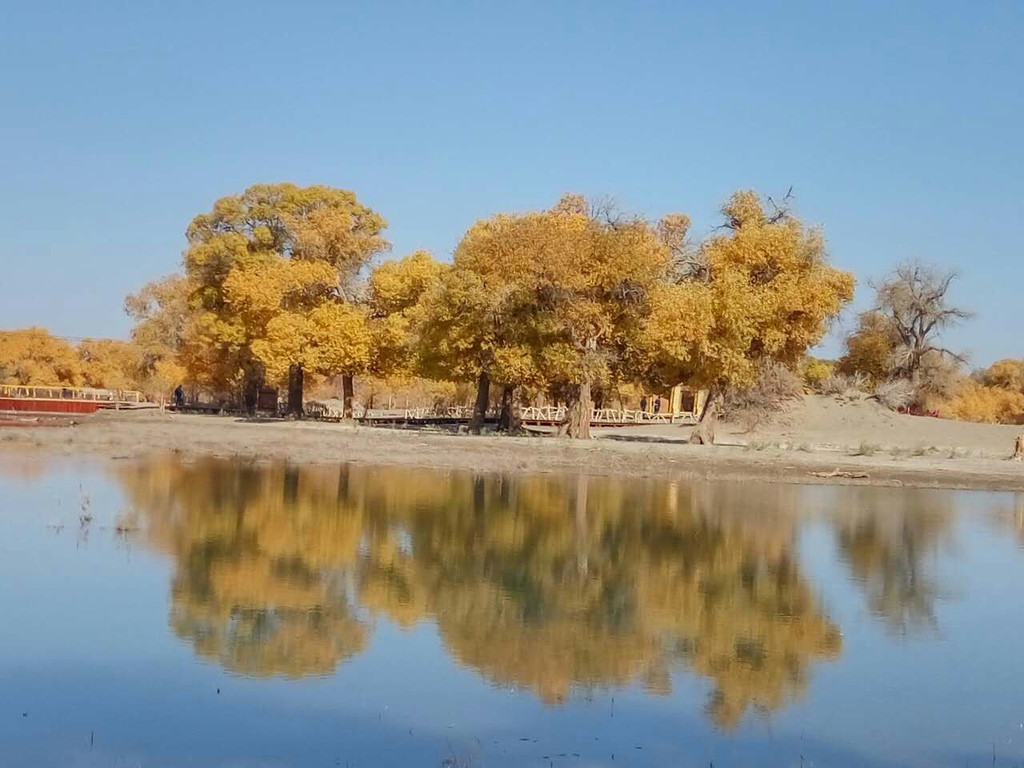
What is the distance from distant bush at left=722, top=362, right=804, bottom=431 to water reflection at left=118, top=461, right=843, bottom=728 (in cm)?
3586

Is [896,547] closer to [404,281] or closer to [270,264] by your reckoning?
[404,281]

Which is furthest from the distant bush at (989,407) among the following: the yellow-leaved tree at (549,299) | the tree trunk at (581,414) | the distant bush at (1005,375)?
the yellow-leaved tree at (549,299)

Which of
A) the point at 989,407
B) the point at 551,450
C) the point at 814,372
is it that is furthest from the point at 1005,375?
the point at 551,450

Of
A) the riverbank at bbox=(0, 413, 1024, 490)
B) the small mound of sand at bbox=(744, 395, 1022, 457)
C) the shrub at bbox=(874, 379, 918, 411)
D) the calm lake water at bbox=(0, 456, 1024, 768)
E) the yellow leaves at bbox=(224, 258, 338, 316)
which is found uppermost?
the yellow leaves at bbox=(224, 258, 338, 316)

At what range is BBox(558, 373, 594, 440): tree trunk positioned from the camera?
48.6 metres

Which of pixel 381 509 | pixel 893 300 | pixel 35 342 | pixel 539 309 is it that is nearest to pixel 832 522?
pixel 381 509

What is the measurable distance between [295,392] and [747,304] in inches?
1047

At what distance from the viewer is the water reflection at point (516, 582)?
11461 mm

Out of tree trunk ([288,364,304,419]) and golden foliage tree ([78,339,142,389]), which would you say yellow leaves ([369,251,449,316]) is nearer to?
tree trunk ([288,364,304,419])

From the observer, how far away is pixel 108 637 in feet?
38.4

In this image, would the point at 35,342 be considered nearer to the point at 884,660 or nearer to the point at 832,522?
the point at 832,522

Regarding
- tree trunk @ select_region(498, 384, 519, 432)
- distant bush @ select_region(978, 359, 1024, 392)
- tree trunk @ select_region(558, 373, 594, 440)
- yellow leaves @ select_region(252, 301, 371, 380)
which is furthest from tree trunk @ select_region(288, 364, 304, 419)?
distant bush @ select_region(978, 359, 1024, 392)

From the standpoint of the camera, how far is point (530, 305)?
47.5 meters

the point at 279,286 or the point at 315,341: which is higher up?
the point at 279,286
